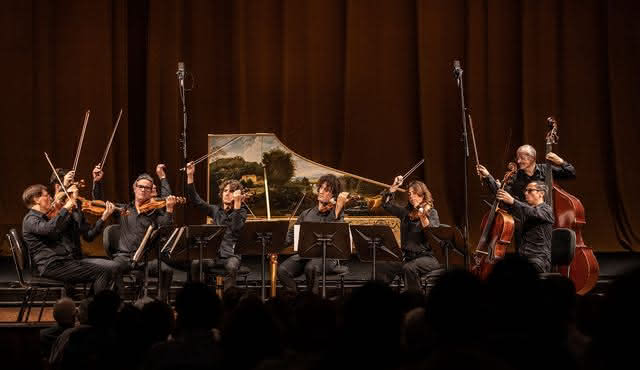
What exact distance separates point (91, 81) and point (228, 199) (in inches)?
113

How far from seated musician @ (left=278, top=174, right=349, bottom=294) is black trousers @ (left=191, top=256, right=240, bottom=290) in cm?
43

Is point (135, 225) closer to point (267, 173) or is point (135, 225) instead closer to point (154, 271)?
point (154, 271)

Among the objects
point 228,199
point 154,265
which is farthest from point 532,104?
point 154,265

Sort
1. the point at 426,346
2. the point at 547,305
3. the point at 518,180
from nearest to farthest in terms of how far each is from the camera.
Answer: the point at 547,305, the point at 426,346, the point at 518,180

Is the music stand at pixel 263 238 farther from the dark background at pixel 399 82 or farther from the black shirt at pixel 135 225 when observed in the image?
the dark background at pixel 399 82

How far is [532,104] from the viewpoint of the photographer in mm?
10109

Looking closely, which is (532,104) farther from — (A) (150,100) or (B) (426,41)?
(A) (150,100)

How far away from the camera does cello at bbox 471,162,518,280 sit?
23.0ft

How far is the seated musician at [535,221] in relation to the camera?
6910 millimetres

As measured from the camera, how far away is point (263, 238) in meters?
7.02

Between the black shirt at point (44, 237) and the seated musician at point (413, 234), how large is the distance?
2.80 metres

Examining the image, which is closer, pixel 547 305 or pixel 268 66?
pixel 547 305

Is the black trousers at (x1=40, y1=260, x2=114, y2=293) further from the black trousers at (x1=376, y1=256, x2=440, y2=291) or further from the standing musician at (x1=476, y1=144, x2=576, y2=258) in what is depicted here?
the standing musician at (x1=476, y1=144, x2=576, y2=258)

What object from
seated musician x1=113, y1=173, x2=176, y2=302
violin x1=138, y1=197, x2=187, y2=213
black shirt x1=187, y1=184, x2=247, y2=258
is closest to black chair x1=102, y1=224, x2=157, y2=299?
seated musician x1=113, y1=173, x2=176, y2=302
